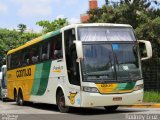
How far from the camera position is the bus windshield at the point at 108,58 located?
1656 cm

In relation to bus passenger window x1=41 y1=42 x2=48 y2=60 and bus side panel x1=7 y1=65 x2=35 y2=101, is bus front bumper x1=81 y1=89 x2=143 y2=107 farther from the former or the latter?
bus side panel x1=7 y1=65 x2=35 y2=101

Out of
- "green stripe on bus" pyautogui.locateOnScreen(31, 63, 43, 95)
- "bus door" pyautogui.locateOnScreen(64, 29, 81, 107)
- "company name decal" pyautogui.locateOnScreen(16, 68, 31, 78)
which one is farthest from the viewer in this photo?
"company name decal" pyautogui.locateOnScreen(16, 68, 31, 78)

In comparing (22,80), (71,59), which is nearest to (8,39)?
(22,80)

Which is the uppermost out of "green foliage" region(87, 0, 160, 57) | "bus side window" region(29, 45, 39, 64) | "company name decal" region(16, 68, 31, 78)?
"green foliage" region(87, 0, 160, 57)

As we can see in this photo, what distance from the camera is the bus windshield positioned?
16.6 metres

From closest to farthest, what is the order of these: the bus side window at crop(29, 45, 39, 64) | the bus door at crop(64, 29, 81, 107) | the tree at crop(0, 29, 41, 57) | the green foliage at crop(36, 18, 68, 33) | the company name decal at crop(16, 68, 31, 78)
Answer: the bus door at crop(64, 29, 81, 107), the bus side window at crop(29, 45, 39, 64), the company name decal at crop(16, 68, 31, 78), the green foliage at crop(36, 18, 68, 33), the tree at crop(0, 29, 41, 57)

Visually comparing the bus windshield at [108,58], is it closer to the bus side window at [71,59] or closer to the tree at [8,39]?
the bus side window at [71,59]

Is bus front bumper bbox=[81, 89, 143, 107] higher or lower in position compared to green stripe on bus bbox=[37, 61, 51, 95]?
lower

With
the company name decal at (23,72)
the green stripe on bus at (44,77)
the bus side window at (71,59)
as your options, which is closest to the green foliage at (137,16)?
the company name decal at (23,72)

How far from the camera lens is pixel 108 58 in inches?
663

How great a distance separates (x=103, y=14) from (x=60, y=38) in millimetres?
14127

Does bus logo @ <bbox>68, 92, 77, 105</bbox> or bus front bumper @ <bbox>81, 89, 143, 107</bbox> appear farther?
bus logo @ <bbox>68, 92, 77, 105</bbox>

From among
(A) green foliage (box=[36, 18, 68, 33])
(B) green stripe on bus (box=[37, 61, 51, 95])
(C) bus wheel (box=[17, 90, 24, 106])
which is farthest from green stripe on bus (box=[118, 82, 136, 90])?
(A) green foliage (box=[36, 18, 68, 33])

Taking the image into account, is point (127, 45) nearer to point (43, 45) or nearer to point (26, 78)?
point (43, 45)
